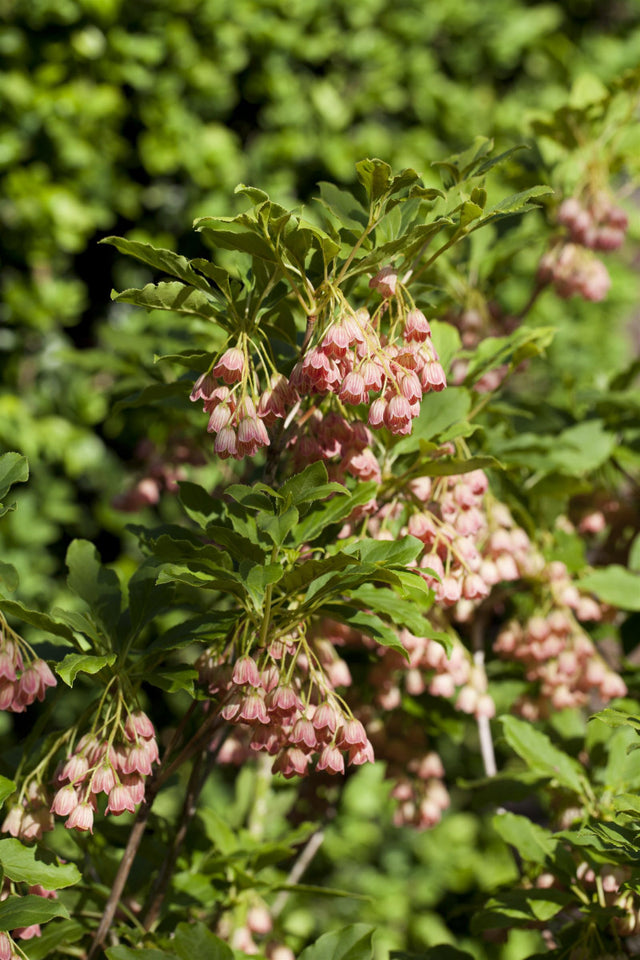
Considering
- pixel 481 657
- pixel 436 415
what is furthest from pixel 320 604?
pixel 481 657

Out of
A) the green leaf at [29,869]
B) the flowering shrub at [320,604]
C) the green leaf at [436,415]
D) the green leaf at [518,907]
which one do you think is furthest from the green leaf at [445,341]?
the green leaf at [29,869]

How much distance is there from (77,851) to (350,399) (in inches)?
46.1

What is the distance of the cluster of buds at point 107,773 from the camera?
48.1 inches

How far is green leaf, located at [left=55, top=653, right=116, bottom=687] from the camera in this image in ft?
3.70

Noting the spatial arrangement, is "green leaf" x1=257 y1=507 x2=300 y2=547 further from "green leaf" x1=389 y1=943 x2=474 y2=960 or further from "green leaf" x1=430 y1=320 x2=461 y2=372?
"green leaf" x1=389 y1=943 x2=474 y2=960

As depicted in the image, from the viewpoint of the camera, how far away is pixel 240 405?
48.9 inches

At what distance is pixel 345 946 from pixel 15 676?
607mm

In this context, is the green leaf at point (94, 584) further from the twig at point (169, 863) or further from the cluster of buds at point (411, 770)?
the cluster of buds at point (411, 770)

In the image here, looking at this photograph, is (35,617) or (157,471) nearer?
(35,617)

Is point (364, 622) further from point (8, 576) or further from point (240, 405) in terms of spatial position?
Answer: point (8, 576)

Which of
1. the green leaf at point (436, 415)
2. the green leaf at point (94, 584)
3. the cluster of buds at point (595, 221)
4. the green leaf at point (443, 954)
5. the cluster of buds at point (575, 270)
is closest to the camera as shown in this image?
the green leaf at point (94, 584)

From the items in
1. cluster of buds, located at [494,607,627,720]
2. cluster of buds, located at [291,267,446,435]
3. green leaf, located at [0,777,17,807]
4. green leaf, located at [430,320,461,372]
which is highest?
cluster of buds, located at [291,267,446,435]

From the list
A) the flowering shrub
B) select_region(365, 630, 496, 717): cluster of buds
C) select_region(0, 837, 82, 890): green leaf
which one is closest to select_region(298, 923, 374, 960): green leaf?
the flowering shrub

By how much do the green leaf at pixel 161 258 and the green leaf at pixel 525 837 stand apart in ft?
3.45
